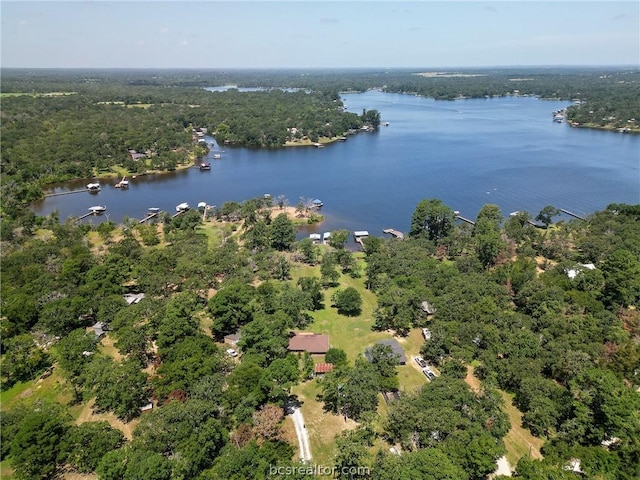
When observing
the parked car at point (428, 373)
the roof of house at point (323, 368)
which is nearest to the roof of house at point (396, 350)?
the parked car at point (428, 373)

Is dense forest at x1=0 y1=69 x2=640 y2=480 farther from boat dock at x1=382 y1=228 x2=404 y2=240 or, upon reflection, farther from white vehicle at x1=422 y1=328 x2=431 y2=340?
boat dock at x1=382 y1=228 x2=404 y2=240

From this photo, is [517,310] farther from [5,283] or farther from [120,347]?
[5,283]

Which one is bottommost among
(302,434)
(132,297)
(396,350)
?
(302,434)

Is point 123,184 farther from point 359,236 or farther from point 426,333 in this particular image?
point 426,333

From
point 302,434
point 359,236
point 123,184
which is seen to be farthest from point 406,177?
point 302,434

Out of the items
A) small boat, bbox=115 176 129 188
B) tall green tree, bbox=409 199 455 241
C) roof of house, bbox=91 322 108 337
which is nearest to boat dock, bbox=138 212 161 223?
small boat, bbox=115 176 129 188

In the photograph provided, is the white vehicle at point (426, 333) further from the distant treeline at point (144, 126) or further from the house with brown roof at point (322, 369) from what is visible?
the distant treeline at point (144, 126)
